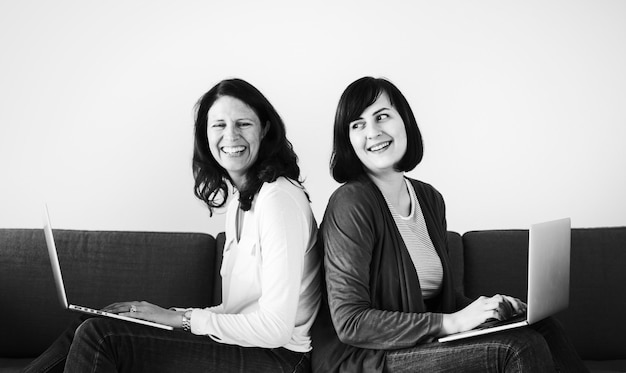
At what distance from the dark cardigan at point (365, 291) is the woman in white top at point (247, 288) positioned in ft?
0.24

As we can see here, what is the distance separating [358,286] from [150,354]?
0.56 meters

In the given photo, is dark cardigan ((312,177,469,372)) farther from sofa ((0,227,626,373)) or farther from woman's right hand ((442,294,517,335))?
sofa ((0,227,626,373))

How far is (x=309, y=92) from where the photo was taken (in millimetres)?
2732

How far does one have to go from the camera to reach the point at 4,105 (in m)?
2.74

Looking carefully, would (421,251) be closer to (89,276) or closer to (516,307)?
(516,307)

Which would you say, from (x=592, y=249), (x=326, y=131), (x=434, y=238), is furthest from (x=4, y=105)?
(x=592, y=249)

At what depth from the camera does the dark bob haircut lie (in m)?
1.93

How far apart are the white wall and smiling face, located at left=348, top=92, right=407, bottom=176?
0.80 m

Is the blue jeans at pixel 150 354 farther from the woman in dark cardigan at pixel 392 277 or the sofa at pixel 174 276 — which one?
the sofa at pixel 174 276

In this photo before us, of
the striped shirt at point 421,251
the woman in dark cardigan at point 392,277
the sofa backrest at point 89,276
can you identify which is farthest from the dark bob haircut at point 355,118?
the sofa backrest at point 89,276

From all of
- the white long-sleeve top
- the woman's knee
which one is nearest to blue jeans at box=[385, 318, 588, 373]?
the woman's knee

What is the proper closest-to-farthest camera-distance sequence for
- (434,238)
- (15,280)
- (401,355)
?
(401,355) < (434,238) < (15,280)

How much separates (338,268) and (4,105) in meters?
1.73

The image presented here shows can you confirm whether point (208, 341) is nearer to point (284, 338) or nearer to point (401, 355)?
point (284, 338)
